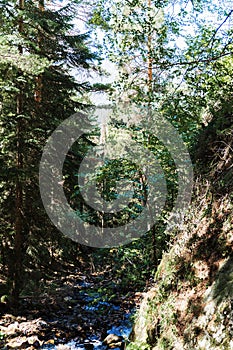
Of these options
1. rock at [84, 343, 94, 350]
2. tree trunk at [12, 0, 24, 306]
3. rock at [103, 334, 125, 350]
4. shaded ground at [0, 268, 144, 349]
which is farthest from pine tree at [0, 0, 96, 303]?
rock at [103, 334, 125, 350]

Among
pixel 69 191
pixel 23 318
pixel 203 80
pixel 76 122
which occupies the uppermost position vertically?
pixel 76 122

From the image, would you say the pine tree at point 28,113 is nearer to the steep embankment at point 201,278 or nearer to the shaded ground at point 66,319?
the shaded ground at point 66,319

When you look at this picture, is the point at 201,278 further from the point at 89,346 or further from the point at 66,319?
the point at 66,319

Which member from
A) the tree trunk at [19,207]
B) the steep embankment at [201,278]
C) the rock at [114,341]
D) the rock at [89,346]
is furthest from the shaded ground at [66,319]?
the steep embankment at [201,278]

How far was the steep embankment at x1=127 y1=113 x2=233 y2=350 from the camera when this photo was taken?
2891 millimetres

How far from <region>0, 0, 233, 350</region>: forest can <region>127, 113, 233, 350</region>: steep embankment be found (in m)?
0.02

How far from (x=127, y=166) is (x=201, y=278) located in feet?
12.1

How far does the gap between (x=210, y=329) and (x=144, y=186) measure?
4.73m

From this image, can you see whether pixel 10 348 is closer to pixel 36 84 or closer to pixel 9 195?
pixel 9 195

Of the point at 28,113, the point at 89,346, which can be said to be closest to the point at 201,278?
the point at 89,346

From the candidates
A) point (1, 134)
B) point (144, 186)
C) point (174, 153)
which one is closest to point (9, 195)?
point (1, 134)

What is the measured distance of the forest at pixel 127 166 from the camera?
394 cm

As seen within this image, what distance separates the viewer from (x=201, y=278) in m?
3.51

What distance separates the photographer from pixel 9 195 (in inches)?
289
